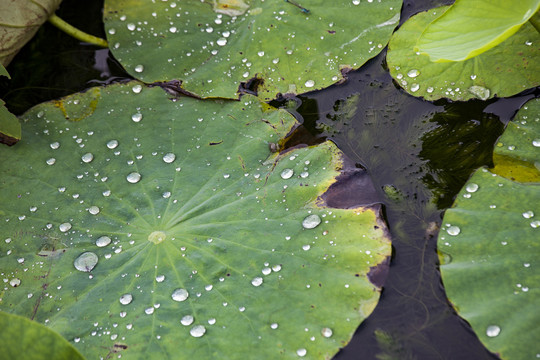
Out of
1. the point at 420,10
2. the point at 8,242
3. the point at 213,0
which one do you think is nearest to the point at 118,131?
the point at 8,242

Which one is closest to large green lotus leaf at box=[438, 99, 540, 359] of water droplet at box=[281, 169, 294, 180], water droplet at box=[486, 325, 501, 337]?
water droplet at box=[486, 325, 501, 337]

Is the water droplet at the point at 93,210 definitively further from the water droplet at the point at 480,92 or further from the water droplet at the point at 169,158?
the water droplet at the point at 480,92

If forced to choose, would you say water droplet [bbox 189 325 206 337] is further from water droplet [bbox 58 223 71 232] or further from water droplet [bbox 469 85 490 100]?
water droplet [bbox 469 85 490 100]

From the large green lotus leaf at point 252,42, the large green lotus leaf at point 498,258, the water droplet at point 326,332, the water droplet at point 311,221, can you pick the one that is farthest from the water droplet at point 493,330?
the large green lotus leaf at point 252,42

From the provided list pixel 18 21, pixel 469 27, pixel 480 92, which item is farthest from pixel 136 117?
pixel 480 92

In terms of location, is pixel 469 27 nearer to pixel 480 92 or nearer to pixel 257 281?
pixel 480 92

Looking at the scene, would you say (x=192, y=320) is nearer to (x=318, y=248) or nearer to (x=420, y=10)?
(x=318, y=248)
